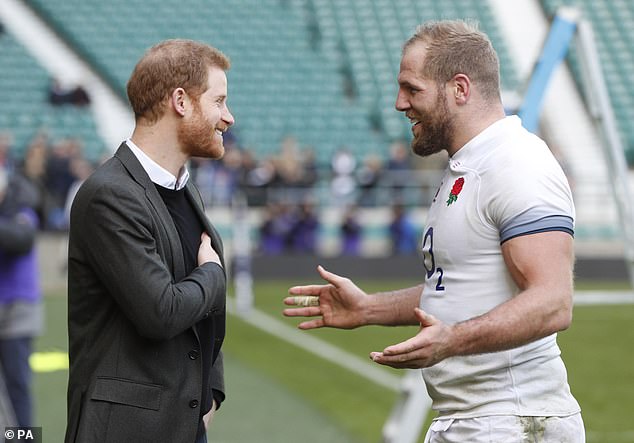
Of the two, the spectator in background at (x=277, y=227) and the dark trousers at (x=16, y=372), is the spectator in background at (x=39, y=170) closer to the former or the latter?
the spectator in background at (x=277, y=227)

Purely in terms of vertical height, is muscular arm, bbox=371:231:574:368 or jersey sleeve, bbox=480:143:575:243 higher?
jersey sleeve, bbox=480:143:575:243

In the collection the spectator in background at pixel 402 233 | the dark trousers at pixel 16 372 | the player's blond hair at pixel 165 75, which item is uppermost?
the player's blond hair at pixel 165 75

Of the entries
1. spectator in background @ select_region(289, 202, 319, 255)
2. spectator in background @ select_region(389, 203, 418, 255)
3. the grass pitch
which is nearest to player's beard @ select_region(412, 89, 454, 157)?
the grass pitch

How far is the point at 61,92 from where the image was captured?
70.8 ft

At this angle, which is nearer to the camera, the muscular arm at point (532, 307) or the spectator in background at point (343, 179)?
the muscular arm at point (532, 307)

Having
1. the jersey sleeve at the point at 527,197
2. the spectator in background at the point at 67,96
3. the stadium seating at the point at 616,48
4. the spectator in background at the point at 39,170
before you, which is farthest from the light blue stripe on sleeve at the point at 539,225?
the stadium seating at the point at 616,48

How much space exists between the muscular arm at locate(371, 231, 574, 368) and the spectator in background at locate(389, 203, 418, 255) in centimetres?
1588

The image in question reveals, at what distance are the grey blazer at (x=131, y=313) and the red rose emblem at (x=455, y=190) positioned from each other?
2.46 ft

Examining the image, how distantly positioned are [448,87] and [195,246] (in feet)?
3.08

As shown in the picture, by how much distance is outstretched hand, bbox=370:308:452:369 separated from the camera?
2.88 m

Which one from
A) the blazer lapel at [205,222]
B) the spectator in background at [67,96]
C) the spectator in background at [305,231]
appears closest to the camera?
the blazer lapel at [205,222]

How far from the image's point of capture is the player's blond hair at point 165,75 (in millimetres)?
3234

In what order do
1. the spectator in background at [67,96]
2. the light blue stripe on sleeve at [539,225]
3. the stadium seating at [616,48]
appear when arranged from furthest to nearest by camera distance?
the stadium seating at [616,48] < the spectator in background at [67,96] < the light blue stripe on sleeve at [539,225]

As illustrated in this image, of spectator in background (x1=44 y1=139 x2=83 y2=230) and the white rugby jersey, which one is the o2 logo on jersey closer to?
the white rugby jersey
